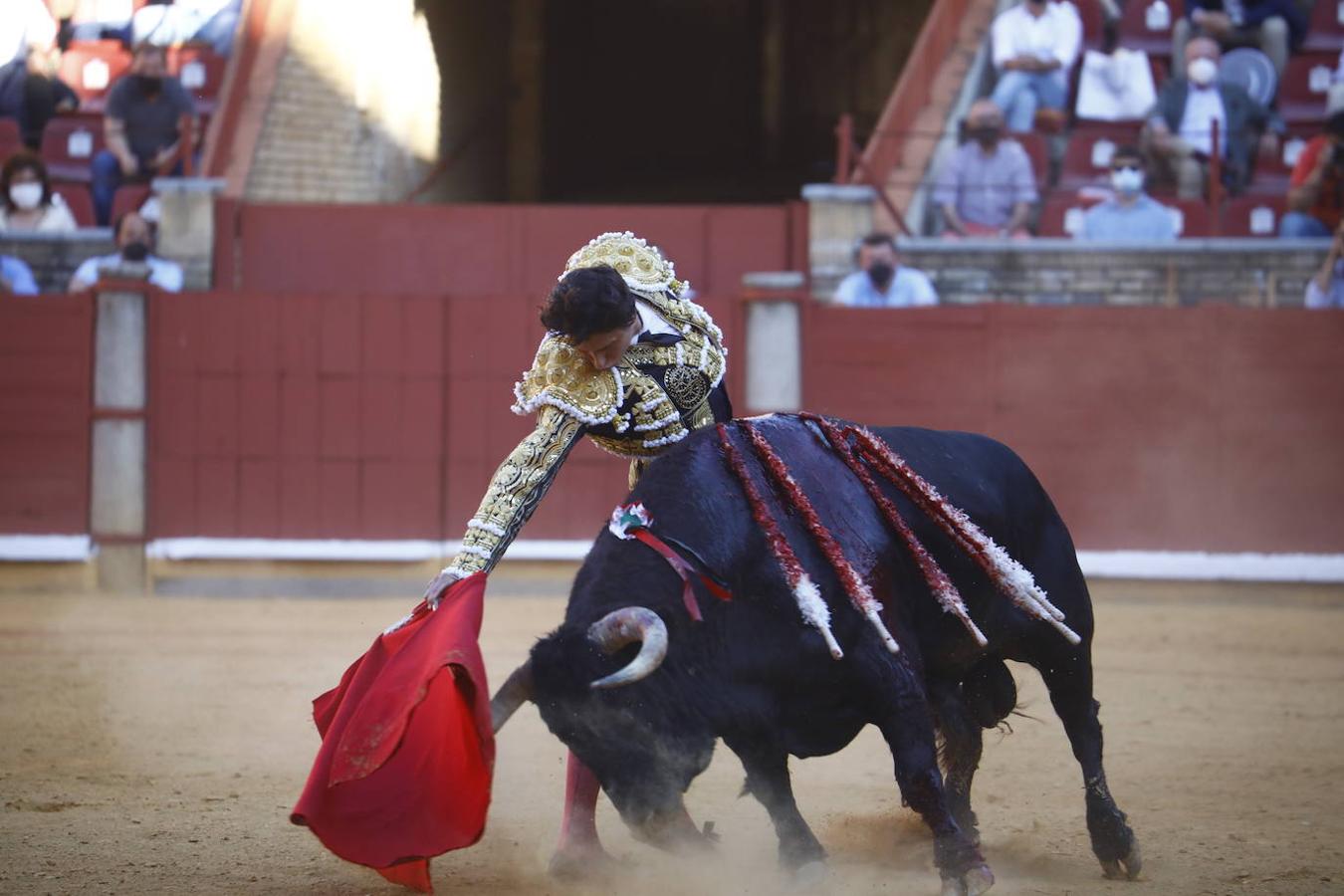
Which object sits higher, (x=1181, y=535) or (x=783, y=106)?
(x=783, y=106)

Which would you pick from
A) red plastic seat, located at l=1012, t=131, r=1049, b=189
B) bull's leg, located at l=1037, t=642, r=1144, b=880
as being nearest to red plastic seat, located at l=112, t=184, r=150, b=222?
red plastic seat, located at l=1012, t=131, r=1049, b=189

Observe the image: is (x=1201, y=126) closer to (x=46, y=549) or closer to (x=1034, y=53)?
(x=1034, y=53)

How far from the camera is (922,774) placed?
9.50ft

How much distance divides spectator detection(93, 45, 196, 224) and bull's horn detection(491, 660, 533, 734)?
23.5ft

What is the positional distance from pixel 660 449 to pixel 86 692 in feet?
8.90

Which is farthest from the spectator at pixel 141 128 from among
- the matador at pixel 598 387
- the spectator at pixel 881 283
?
the matador at pixel 598 387

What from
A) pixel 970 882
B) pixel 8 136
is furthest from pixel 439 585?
pixel 8 136

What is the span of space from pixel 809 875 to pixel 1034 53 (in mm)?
7298

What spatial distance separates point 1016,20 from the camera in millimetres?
9570

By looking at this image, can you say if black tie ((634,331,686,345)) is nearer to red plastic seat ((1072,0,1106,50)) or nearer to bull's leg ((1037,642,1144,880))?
bull's leg ((1037,642,1144,880))

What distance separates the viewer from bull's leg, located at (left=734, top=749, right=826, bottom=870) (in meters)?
3.02

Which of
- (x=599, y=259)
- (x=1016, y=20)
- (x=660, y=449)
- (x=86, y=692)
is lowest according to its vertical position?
(x=86, y=692)

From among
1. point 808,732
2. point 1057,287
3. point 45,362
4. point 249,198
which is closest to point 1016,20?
point 1057,287

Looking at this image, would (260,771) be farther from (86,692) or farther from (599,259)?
(599,259)
